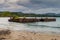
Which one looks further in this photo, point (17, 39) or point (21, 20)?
point (21, 20)

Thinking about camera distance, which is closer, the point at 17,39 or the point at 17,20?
the point at 17,39

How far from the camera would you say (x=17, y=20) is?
144ft

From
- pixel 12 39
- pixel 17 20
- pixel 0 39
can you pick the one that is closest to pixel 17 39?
pixel 12 39

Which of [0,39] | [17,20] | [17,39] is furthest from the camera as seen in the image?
[17,20]

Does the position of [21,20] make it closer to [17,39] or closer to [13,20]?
[13,20]

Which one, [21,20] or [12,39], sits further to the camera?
[21,20]

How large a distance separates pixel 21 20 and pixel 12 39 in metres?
33.4

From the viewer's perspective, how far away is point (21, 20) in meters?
43.9

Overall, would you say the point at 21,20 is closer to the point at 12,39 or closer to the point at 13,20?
the point at 13,20

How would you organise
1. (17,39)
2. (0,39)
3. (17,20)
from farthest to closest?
(17,20)
(17,39)
(0,39)

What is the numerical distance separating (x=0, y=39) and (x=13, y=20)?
34.3 m

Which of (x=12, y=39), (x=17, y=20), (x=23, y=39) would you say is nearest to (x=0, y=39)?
(x=12, y=39)

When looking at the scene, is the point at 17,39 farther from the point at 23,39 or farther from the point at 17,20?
the point at 17,20

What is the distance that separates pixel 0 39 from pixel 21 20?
3402cm
